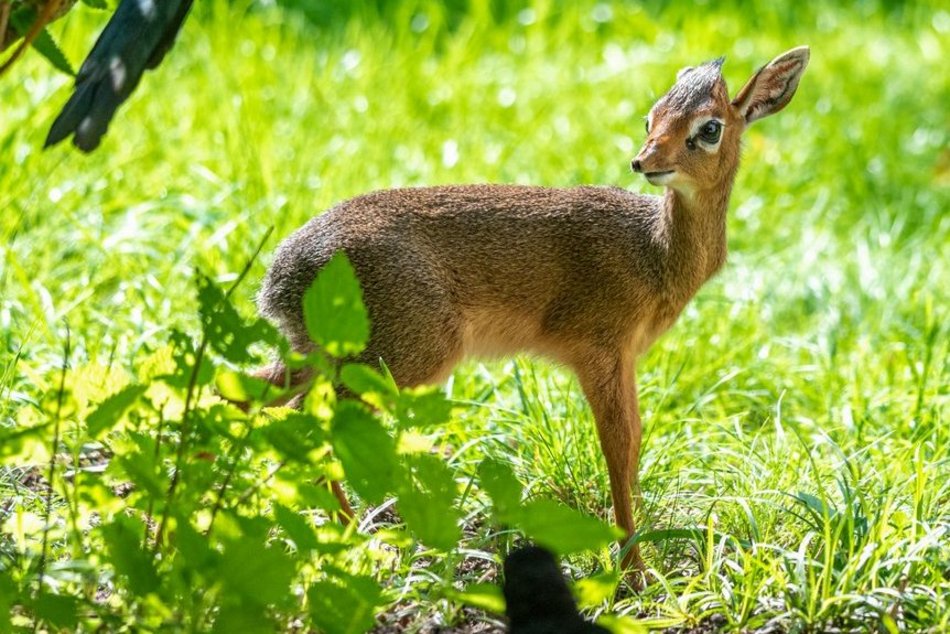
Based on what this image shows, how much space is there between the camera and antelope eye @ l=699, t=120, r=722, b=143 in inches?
140

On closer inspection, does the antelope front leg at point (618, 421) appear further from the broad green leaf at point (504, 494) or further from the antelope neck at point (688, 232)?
the broad green leaf at point (504, 494)

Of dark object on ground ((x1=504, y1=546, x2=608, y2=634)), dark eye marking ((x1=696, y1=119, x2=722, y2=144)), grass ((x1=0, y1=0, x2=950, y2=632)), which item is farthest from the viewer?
dark eye marking ((x1=696, y1=119, x2=722, y2=144))

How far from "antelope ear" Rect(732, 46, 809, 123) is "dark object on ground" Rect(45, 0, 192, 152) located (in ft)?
4.84

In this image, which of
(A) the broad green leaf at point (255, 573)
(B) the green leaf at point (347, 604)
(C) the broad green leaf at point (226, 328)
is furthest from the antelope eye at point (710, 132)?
(A) the broad green leaf at point (255, 573)

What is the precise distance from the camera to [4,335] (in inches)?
157

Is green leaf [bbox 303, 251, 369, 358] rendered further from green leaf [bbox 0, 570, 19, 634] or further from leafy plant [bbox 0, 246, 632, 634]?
green leaf [bbox 0, 570, 19, 634]

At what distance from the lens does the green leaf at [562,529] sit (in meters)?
2.33

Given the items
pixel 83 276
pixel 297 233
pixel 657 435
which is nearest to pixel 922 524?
pixel 657 435

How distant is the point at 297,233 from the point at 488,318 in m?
0.54

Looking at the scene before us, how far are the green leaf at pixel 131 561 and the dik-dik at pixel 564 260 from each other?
1208 millimetres

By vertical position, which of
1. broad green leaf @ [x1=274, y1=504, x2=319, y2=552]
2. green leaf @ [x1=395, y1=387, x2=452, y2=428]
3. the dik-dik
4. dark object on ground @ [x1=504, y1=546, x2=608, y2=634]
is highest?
the dik-dik

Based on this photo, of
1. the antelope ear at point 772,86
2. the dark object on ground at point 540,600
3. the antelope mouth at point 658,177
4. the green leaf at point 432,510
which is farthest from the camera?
the antelope ear at point 772,86

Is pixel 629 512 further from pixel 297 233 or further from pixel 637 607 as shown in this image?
pixel 297 233

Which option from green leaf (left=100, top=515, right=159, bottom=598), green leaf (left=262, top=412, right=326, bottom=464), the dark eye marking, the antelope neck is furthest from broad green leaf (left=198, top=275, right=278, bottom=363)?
the antelope neck
